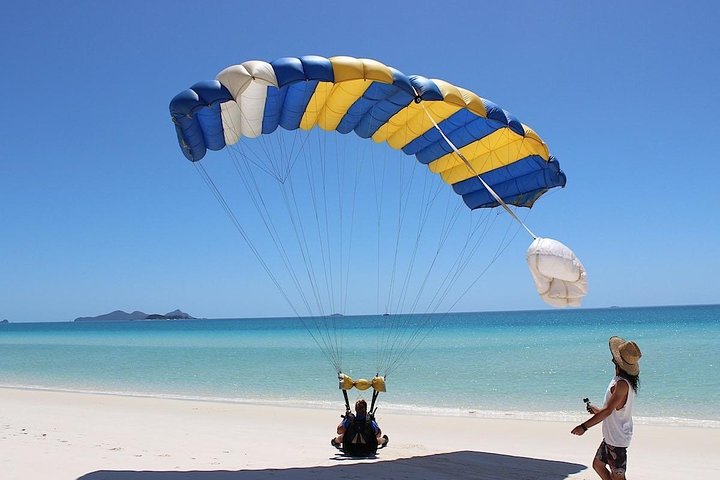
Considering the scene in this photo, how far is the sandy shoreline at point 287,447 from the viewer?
6160 millimetres

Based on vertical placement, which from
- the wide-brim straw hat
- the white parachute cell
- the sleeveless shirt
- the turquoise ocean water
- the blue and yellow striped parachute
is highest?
the blue and yellow striped parachute

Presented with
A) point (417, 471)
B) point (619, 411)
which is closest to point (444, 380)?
point (417, 471)

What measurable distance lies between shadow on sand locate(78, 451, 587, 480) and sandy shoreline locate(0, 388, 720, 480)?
1 cm

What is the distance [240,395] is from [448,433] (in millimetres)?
7707

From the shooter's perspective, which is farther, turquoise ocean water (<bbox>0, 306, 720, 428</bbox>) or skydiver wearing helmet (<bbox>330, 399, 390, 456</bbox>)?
turquoise ocean water (<bbox>0, 306, 720, 428</bbox>)

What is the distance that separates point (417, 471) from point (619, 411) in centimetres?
253

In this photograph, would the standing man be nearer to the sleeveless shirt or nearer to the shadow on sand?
the sleeveless shirt

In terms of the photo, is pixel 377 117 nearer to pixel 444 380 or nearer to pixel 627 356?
pixel 627 356

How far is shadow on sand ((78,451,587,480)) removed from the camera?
5746mm

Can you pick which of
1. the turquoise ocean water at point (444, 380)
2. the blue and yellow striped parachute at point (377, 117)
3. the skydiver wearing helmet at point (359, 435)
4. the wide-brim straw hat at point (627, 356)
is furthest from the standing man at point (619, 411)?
the turquoise ocean water at point (444, 380)

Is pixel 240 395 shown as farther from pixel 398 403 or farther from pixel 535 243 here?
pixel 535 243

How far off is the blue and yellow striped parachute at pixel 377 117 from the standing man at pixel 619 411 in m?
3.66

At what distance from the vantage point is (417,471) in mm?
6250

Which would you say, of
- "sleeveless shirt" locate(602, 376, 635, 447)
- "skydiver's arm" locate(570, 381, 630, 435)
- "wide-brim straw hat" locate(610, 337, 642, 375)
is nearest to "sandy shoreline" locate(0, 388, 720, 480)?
"sleeveless shirt" locate(602, 376, 635, 447)
